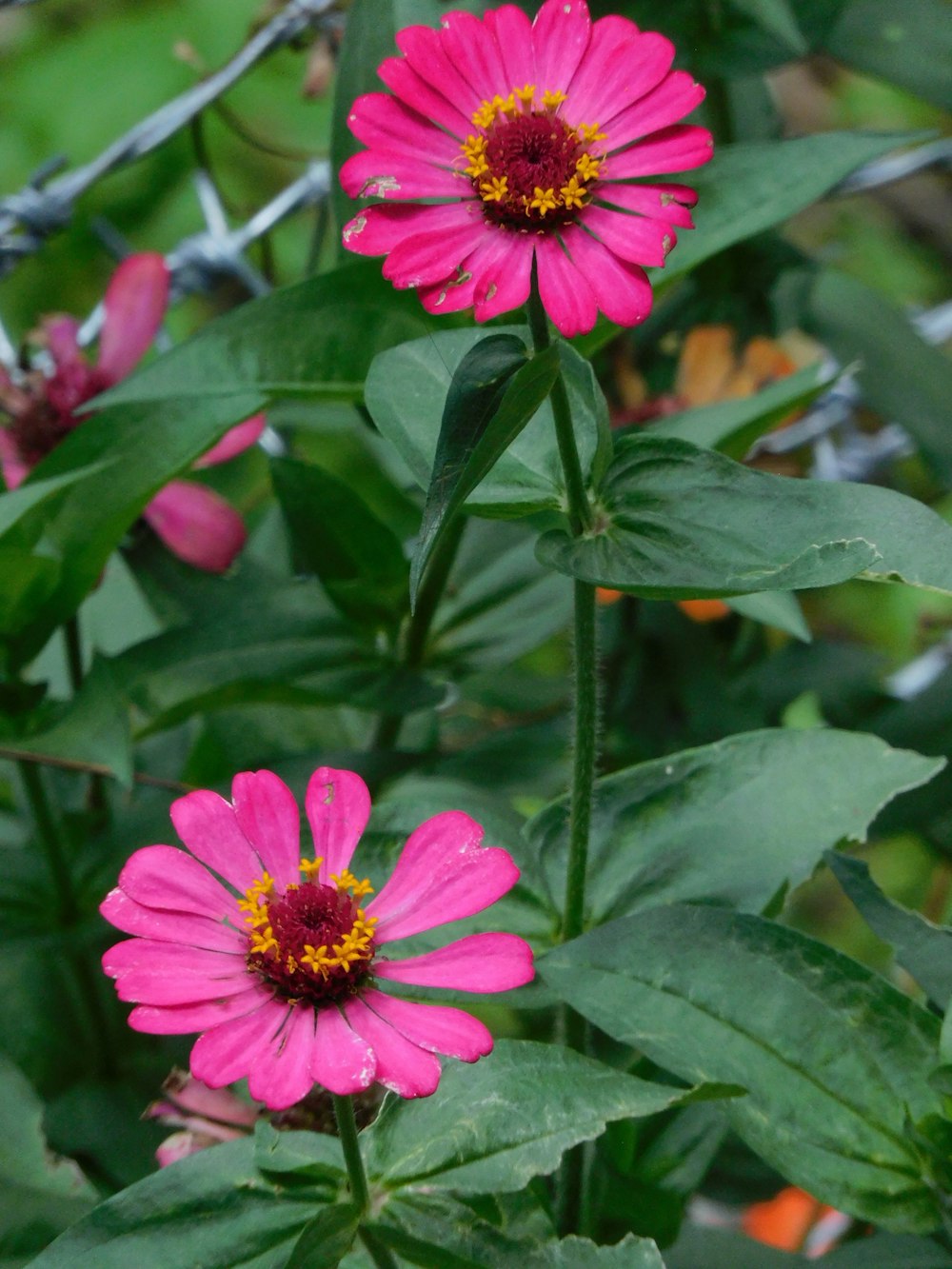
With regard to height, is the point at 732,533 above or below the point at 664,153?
below

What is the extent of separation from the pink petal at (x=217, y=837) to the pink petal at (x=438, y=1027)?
0.21 feet

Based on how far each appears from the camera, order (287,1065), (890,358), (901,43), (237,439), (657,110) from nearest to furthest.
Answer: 1. (287,1065)
2. (657,110)
3. (237,439)
4. (901,43)
5. (890,358)

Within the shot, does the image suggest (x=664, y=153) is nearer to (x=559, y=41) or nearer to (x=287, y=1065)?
(x=559, y=41)

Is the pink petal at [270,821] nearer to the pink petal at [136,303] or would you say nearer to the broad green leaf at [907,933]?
the broad green leaf at [907,933]

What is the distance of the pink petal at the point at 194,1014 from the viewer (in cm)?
38

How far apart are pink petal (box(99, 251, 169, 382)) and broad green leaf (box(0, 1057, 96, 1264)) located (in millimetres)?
379

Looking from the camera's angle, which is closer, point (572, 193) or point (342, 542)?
point (572, 193)

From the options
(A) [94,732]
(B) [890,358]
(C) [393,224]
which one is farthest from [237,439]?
(B) [890,358]

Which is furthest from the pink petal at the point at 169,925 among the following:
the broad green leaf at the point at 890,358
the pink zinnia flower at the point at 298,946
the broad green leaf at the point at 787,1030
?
the broad green leaf at the point at 890,358

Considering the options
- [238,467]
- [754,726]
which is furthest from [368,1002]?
[238,467]

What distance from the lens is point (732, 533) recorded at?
1.58ft

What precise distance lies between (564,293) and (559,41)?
0.42 feet

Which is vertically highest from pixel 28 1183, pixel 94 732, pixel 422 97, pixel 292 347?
pixel 422 97

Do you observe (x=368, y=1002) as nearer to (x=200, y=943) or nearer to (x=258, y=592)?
(x=200, y=943)
